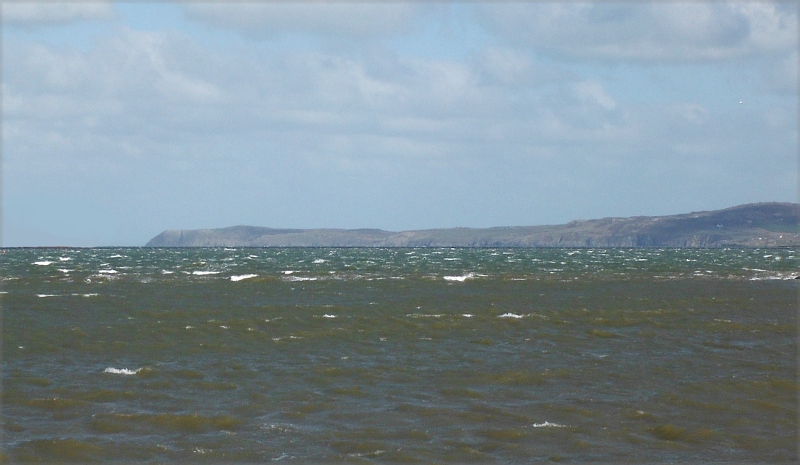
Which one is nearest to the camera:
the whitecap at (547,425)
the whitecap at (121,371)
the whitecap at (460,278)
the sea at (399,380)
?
the sea at (399,380)

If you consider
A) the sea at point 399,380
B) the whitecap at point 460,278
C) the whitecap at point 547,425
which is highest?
the whitecap at point 460,278

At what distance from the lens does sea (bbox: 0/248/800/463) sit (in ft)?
66.9

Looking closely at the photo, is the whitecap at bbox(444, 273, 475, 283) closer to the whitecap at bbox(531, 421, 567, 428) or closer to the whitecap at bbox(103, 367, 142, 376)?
the whitecap at bbox(103, 367, 142, 376)

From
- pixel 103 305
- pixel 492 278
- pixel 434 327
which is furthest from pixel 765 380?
pixel 492 278

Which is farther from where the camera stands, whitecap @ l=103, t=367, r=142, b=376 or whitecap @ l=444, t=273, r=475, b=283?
whitecap @ l=444, t=273, r=475, b=283

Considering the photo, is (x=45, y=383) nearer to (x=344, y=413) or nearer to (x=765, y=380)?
(x=344, y=413)

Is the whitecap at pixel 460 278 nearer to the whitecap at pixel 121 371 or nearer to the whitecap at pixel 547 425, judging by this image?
the whitecap at pixel 121 371

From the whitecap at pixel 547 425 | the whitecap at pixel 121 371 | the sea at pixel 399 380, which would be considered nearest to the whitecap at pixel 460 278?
the sea at pixel 399 380

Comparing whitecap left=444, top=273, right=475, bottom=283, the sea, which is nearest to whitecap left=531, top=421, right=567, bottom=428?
the sea

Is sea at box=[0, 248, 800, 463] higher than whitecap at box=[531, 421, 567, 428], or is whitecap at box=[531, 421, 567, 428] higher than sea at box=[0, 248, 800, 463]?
sea at box=[0, 248, 800, 463]

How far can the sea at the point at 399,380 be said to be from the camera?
20.4m

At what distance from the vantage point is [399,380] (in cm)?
2773

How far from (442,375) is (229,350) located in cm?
967

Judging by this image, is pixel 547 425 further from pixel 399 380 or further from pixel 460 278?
pixel 460 278
